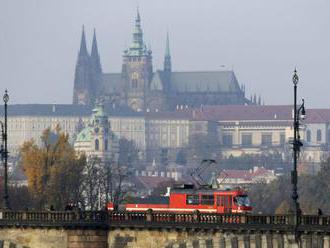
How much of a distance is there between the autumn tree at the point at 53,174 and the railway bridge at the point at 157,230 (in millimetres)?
39703

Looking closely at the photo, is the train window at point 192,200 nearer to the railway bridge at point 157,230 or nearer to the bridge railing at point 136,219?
the bridge railing at point 136,219

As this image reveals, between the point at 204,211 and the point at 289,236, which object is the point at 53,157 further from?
the point at 289,236

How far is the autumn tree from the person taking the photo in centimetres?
13306

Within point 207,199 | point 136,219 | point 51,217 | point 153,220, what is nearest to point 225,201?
point 207,199

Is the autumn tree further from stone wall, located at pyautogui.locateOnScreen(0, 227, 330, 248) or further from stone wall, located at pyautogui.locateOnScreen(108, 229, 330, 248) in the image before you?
stone wall, located at pyautogui.locateOnScreen(108, 229, 330, 248)

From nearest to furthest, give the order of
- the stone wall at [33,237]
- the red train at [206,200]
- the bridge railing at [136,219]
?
1. the bridge railing at [136,219]
2. the stone wall at [33,237]
3. the red train at [206,200]

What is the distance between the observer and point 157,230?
79000mm

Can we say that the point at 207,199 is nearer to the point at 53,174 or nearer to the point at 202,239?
the point at 202,239

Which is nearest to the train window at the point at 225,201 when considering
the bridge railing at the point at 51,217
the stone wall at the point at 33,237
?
the bridge railing at the point at 51,217

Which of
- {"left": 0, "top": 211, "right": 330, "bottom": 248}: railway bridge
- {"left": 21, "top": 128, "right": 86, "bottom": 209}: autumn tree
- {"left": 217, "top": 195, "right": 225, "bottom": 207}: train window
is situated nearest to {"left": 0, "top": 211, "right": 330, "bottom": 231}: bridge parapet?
{"left": 0, "top": 211, "right": 330, "bottom": 248}: railway bridge

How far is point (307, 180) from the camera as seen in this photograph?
195750 mm

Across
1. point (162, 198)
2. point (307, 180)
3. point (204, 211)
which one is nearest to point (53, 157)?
point (307, 180)

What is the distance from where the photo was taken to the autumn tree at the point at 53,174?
133 metres

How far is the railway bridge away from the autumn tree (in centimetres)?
3970
